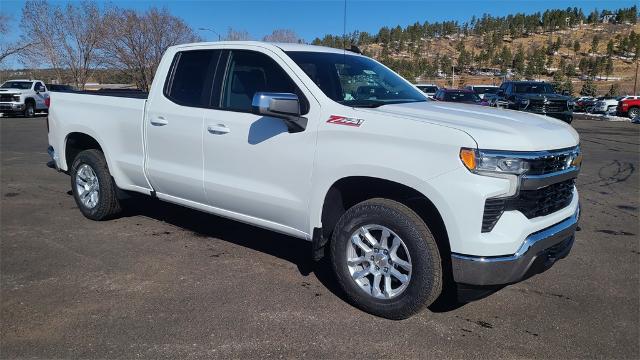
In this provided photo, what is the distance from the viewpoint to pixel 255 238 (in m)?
5.47

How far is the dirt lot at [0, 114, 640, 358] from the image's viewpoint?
10.6 ft

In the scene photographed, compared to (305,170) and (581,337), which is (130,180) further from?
(581,337)

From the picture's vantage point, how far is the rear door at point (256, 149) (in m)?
3.94

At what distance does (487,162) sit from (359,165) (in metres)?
0.88

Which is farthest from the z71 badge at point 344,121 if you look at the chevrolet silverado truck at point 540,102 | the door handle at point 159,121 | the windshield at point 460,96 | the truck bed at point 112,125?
the chevrolet silverado truck at point 540,102

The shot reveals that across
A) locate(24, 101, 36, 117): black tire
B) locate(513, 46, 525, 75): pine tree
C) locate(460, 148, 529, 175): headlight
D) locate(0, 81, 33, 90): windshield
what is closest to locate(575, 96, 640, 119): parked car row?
locate(513, 46, 525, 75): pine tree

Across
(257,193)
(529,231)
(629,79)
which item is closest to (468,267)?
(529,231)

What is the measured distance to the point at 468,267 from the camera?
3168 mm

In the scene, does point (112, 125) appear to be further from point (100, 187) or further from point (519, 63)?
point (519, 63)

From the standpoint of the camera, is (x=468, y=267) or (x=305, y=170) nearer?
(x=468, y=267)

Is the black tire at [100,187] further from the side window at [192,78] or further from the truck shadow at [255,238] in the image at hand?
the side window at [192,78]

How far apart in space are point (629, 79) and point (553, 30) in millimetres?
31801

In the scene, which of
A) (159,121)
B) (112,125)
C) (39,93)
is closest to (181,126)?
(159,121)

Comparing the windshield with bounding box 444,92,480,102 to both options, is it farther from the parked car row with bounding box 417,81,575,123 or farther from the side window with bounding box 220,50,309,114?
the side window with bounding box 220,50,309,114
